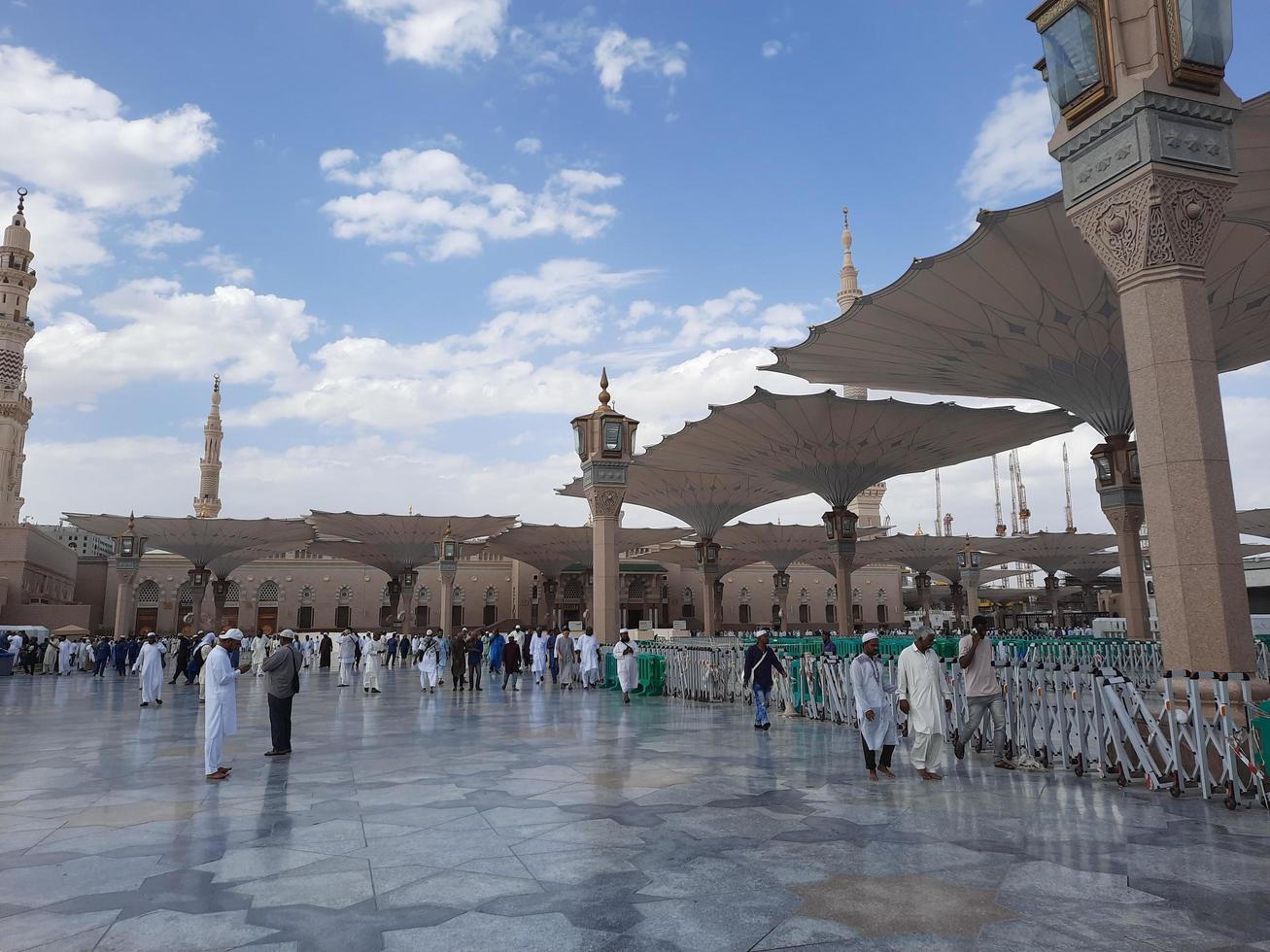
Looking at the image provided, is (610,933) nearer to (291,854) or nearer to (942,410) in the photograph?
(291,854)

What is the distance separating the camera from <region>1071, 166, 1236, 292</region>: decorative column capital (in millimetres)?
5980

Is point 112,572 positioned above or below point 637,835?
above

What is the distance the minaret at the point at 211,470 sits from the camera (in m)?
57.0

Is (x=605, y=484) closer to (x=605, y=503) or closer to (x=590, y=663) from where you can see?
(x=605, y=503)

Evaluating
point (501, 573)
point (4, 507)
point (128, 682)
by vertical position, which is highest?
point (4, 507)

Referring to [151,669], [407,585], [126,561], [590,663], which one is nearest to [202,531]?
[126,561]

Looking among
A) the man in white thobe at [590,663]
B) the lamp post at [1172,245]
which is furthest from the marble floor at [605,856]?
the man in white thobe at [590,663]

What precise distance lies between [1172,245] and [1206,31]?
5.43 ft

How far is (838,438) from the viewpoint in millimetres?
22969

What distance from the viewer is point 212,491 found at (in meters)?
58.0

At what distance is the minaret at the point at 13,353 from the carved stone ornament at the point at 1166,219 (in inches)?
1982

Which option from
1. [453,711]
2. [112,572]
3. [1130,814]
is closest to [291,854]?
[1130,814]

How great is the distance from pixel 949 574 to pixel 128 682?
47.5 metres

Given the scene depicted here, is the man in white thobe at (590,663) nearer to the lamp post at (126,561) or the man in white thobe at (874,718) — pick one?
the man in white thobe at (874,718)
